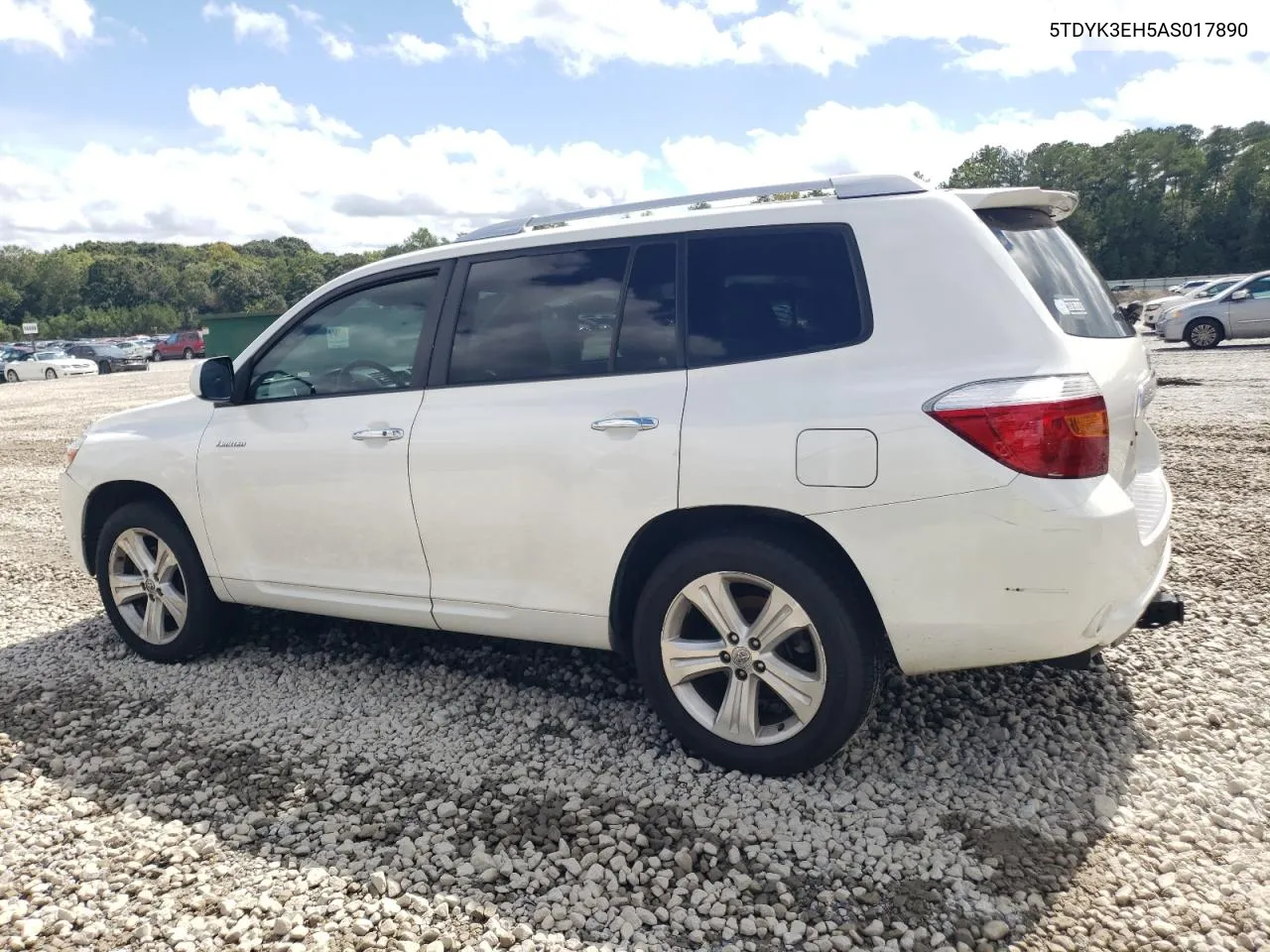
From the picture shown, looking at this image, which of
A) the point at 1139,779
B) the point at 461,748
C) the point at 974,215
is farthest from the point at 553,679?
the point at 974,215

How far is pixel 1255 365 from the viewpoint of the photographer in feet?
50.5

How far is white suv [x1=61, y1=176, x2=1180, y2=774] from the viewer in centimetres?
274

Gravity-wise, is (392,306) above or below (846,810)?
above

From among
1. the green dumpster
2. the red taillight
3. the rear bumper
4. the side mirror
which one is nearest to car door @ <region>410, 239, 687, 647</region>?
the rear bumper

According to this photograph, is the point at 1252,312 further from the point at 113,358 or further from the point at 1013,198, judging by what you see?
the point at 113,358

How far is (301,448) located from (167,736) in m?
1.26

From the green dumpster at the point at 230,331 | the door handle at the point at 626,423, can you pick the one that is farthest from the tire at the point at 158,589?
the green dumpster at the point at 230,331

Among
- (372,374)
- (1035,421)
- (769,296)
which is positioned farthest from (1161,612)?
(372,374)

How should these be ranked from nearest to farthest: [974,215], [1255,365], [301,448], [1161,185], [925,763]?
[974,215] < [925,763] < [301,448] < [1255,365] < [1161,185]

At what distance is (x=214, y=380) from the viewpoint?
4.17m

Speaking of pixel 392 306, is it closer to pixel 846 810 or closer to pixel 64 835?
pixel 64 835

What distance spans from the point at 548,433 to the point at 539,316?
0.52 m

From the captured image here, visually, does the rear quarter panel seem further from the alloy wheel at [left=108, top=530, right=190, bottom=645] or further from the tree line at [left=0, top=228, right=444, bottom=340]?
the tree line at [left=0, top=228, right=444, bottom=340]

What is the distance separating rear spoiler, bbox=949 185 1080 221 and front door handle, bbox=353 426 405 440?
7.23 feet
